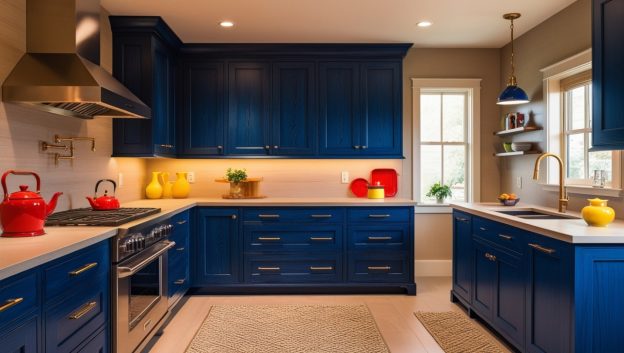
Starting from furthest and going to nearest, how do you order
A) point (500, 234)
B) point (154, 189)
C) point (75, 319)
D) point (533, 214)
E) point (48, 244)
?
point (154, 189) → point (533, 214) → point (500, 234) → point (75, 319) → point (48, 244)

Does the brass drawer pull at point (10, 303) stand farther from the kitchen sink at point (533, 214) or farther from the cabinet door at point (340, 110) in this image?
the cabinet door at point (340, 110)

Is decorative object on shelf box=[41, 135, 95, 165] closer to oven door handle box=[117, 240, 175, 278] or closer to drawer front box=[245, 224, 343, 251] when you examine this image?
oven door handle box=[117, 240, 175, 278]

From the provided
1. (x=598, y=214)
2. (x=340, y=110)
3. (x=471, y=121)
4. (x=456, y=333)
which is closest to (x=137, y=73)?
(x=340, y=110)

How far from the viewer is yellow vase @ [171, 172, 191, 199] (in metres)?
4.64

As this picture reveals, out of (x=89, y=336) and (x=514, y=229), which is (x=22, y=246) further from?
(x=514, y=229)

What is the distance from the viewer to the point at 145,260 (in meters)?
2.76

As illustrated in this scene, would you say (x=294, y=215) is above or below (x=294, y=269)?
above

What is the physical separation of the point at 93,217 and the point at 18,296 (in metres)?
1.20

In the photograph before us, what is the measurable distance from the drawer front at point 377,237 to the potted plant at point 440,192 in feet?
2.73

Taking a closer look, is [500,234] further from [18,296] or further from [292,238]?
[18,296]

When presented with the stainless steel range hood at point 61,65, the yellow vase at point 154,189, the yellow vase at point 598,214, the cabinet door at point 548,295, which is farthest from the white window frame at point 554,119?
the yellow vase at point 154,189

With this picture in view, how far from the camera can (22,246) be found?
1882 mm

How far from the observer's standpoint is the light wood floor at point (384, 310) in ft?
10.3

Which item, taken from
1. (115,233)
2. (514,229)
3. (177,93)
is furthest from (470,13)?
(115,233)
